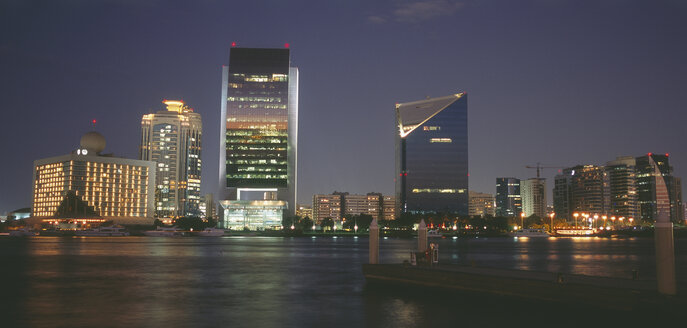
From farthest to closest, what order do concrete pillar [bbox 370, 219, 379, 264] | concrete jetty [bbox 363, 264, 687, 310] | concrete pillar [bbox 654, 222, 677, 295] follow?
Result: concrete pillar [bbox 370, 219, 379, 264], concrete jetty [bbox 363, 264, 687, 310], concrete pillar [bbox 654, 222, 677, 295]

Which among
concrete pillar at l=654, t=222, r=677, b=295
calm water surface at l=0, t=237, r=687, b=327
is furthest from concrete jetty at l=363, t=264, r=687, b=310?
calm water surface at l=0, t=237, r=687, b=327

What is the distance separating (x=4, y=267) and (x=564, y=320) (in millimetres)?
55792

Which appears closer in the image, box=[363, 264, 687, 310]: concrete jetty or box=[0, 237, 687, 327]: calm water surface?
box=[363, 264, 687, 310]: concrete jetty

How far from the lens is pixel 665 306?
2678cm

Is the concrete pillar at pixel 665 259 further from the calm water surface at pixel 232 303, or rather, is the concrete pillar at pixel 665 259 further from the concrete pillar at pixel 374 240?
the concrete pillar at pixel 374 240

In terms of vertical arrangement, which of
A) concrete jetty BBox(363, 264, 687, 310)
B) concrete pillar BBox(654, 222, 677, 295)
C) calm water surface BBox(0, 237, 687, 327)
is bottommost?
calm water surface BBox(0, 237, 687, 327)

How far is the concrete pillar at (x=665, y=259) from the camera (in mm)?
27625

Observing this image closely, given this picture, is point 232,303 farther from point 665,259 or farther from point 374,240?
point 665,259

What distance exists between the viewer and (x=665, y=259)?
27.8m

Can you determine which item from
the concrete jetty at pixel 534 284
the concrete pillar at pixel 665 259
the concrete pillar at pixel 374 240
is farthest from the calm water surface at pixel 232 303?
the concrete pillar at pixel 665 259

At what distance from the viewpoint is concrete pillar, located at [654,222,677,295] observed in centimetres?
2762

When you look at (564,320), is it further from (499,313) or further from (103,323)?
(103,323)

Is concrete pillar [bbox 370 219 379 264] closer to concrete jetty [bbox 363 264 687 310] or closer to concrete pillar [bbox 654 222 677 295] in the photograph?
concrete jetty [bbox 363 264 687 310]

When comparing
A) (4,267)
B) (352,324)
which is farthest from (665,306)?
(4,267)
